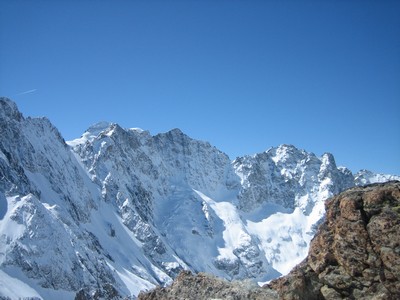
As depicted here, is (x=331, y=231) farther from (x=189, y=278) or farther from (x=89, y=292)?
(x=89, y=292)

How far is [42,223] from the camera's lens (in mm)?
133250

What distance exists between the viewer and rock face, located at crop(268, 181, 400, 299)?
1930 cm

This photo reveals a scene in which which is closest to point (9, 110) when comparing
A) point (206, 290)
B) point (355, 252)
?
point (206, 290)

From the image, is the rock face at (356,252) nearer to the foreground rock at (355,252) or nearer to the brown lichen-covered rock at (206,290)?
the foreground rock at (355,252)

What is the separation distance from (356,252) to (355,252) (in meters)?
0.04

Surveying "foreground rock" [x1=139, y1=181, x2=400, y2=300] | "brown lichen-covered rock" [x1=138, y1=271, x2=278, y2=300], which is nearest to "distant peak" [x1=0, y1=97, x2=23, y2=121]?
"brown lichen-covered rock" [x1=138, y1=271, x2=278, y2=300]

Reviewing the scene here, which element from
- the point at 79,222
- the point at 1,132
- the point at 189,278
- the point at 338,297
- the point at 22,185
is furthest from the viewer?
the point at 79,222

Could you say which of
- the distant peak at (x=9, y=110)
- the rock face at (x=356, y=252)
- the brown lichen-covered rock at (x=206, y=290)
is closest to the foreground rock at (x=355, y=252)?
the rock face at (x=356, y=252)

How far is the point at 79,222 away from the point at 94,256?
124 feet

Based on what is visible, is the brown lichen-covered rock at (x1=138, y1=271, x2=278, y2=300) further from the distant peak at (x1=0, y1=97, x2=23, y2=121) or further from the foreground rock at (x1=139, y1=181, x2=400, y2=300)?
the distant peak at (x1=0, y1=97, x2=23, y2=121)

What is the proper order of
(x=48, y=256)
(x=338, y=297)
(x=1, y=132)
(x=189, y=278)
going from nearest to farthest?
(x=338, y=297)
(x=189, y=278)
(x=48, y=256)
(x=1, y=132)

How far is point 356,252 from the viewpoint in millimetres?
20391

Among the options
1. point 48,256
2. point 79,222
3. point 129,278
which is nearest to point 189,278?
point 48,256

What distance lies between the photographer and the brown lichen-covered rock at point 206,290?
25.0 metres
